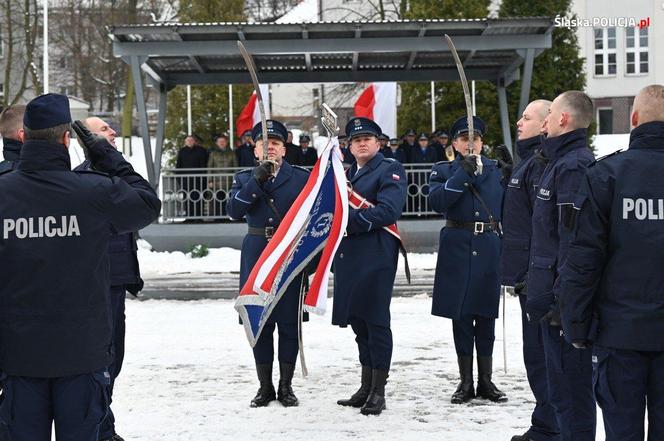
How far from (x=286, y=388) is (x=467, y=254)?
1721mm

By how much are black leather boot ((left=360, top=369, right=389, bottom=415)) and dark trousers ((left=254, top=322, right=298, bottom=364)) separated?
0.67 metres

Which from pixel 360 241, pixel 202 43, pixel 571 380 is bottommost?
pixel 571 380

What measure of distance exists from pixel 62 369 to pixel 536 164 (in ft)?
10.2

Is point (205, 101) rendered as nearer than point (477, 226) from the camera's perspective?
No

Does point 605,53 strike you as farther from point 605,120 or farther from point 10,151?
point 10,151

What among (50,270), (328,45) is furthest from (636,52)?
(50,270)

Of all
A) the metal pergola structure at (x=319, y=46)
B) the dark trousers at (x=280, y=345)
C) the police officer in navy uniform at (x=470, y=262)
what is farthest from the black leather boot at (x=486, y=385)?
the metal pergola structure at (x=319, y=46)

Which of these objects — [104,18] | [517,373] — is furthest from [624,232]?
[104,18]

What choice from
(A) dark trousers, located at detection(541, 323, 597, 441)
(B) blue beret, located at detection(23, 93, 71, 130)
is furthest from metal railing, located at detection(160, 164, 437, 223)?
(B) blue beret, located at detection(23, 93, 71, 130)

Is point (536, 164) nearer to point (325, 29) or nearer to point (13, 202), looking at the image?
point (13, 202)

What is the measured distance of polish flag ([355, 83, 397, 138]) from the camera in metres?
22.5

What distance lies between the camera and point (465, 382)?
7141mm

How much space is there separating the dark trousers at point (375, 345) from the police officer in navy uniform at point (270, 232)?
50 centimetres

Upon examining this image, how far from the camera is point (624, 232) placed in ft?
13.5
